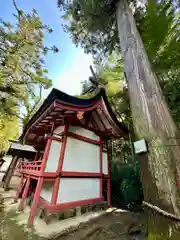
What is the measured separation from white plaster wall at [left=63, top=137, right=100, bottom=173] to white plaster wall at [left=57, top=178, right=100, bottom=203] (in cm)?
29

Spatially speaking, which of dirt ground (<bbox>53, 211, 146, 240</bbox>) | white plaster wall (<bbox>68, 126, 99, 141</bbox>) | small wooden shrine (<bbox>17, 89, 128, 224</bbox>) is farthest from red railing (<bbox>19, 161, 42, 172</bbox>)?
dirt ground (<bbox>53, 211, 146, 240</bbox>)

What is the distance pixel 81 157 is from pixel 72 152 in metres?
0.37

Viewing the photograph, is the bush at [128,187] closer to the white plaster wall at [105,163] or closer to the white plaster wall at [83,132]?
the white plaster wall at [105,163]

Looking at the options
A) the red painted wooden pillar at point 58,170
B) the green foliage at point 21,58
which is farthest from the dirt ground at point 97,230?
the green foliage at point 21,58

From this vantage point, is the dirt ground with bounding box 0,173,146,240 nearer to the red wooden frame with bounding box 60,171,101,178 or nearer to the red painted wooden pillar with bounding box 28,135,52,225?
the red painted wooden pillar with bounding box 28,135,52,225

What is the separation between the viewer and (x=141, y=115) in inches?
62.9

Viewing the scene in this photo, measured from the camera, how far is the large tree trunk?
1.16 metres

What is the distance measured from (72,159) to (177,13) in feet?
16.8

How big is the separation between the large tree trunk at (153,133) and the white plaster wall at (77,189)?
2.58 metres

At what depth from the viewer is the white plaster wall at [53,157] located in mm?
3443

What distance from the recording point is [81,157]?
3945 millimetres

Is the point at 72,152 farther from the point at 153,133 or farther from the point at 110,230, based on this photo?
the point at 153,133

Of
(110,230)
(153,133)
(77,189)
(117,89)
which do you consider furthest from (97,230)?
(117,89)

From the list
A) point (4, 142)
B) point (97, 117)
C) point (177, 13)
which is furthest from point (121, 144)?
point (4, 142)
